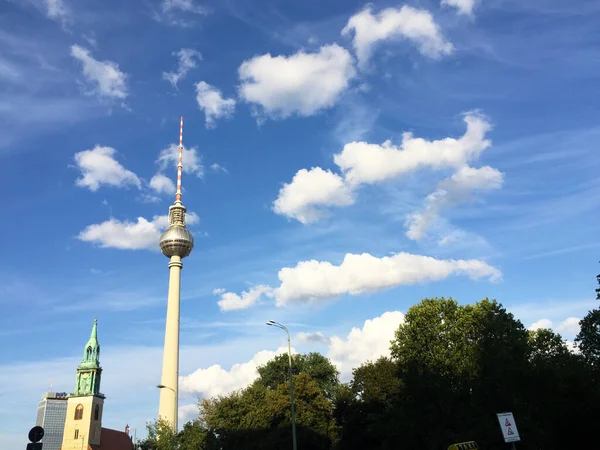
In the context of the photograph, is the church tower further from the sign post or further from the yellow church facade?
the sign post

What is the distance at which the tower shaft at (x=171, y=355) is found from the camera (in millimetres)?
86375

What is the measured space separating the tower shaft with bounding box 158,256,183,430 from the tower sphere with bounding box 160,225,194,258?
2.34 metres

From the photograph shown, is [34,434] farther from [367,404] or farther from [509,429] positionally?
[367,404]

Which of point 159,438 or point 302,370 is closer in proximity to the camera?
point 159,438

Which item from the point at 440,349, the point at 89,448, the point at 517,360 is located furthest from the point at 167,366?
the point at 517,360

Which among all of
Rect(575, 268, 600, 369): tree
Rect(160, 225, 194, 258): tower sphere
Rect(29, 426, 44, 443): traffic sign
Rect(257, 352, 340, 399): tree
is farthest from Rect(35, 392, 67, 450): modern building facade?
Rect(29, 426, 44, 443): traffic sign

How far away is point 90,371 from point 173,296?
2060cm

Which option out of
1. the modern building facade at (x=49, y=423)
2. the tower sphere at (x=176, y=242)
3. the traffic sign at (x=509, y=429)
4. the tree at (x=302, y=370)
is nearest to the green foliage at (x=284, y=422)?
the tree at (x=302, y=370)

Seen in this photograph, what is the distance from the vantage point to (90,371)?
9688 centimetres

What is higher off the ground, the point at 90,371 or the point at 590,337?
the point at 90,371

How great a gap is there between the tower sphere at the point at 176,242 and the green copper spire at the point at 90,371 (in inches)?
857


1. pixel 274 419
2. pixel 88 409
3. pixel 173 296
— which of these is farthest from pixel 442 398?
pixel 88 409

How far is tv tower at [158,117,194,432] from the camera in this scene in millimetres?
87188

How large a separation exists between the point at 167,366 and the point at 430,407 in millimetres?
62451
